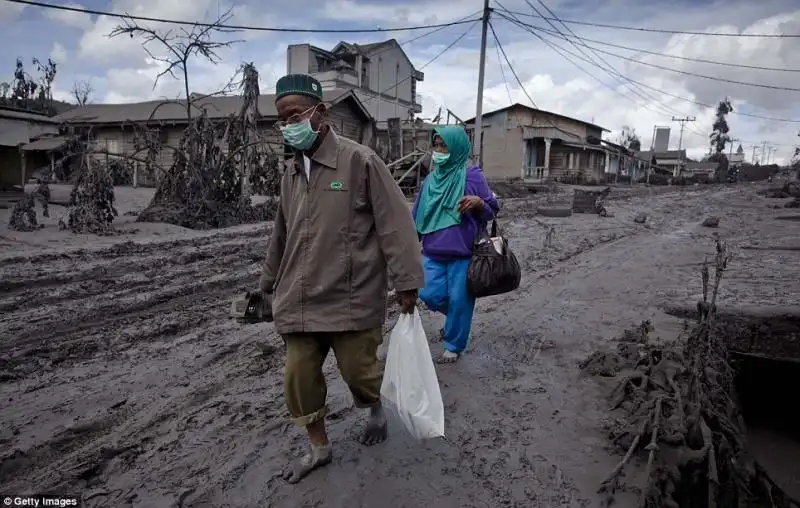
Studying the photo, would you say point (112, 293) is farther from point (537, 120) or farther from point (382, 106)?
point (537, 120)

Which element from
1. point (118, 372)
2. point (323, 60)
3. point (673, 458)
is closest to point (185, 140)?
point (118, 372)

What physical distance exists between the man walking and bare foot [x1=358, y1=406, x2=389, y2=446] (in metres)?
0.36

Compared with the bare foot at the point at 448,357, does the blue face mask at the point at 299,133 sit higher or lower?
higher

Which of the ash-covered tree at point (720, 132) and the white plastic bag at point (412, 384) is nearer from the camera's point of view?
the white plastic bag at point (412, 384)

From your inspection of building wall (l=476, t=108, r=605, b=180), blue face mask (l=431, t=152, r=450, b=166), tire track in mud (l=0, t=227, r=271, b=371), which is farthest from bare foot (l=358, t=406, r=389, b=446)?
building wall (l=476, t=108, r=605, b=180)

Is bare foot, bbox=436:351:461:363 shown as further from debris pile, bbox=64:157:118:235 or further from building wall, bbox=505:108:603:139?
building wall, bbox=505:108:603:139

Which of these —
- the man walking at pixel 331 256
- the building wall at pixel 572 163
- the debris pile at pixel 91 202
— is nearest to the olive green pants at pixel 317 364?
the man walking at pixel 331 256

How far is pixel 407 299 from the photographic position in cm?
256

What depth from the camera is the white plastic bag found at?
8.29 ft

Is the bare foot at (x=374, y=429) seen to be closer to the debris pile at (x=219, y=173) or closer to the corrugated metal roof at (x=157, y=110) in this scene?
the debris pile at (x=219, y=173)

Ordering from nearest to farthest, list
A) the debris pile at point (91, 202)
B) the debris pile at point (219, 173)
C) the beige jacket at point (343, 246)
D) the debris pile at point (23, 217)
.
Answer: the beige jacket at point (343, 246), the debris pile at point (23, 217), the debris pile at point (91, 202), the debris pile at point (219, 173)

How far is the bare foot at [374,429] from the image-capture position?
2.88 metres

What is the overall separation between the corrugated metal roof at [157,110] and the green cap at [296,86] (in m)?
21.2

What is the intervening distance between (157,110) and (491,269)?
85.8 feet
